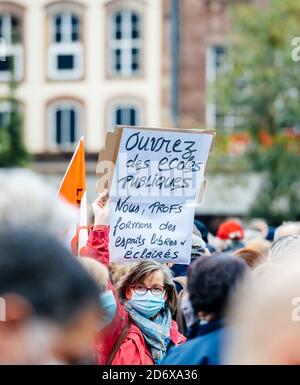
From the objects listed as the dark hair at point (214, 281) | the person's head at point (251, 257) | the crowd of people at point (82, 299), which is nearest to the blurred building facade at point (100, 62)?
the person's head at point (251, 257)

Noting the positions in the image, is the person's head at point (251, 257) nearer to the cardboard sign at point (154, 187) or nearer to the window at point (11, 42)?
the cardboard sign at point (154, 187)

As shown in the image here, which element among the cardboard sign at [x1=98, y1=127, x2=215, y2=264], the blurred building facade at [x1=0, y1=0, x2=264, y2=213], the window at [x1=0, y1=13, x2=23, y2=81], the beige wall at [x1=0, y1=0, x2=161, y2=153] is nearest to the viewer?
the cardboard sign at [x1=98, y1=127, x2=215, y2=264]

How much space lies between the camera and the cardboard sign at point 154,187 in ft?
19.9

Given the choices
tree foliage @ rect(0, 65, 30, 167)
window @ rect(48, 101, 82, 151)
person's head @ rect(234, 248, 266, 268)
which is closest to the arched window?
window @ rect(48, 101, 82, 151)

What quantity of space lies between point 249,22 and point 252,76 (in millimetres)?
1156

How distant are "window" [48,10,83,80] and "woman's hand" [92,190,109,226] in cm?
2897

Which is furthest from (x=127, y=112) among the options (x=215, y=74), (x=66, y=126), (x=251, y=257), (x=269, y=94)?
(x=251, y=257)

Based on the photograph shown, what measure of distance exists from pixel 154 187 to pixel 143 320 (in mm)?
1074

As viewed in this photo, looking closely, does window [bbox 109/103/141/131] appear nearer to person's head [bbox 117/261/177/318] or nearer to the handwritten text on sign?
the handwritten text on sign

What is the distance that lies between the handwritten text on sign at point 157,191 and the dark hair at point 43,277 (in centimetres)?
331

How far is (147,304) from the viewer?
536 cm

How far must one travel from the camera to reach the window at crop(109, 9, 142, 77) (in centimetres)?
3488
